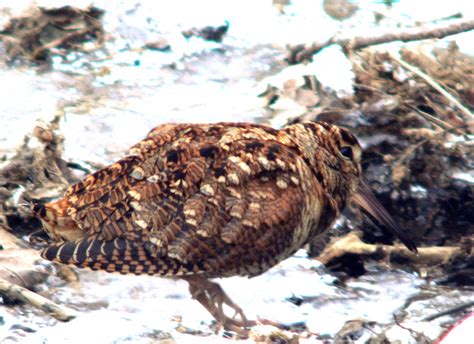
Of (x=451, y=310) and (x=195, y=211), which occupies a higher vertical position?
(x=195, y=211)

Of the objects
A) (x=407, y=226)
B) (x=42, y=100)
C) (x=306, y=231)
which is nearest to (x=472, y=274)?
(x=407, y=226)

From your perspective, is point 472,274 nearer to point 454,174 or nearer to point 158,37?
point 454,174

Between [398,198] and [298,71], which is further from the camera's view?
[298,71]

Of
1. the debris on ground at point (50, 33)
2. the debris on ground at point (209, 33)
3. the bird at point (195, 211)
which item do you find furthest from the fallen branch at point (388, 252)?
the debris on ground at point (50, 33)

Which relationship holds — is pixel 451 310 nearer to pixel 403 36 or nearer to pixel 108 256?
pixel 108 256

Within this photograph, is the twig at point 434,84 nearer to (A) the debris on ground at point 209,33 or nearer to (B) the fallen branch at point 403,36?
(B) the fallen branch at point 403,36

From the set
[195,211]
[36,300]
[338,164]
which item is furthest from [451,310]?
[36,300]
